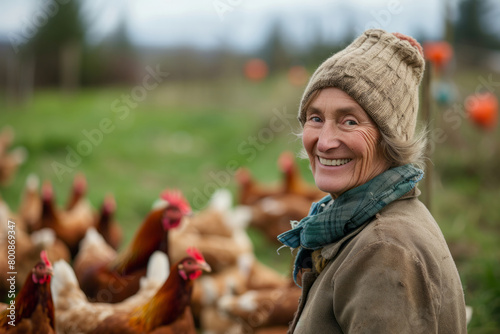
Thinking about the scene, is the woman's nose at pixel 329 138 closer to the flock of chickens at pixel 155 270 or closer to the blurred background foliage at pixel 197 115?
the flock of chickens at pixel 155 270

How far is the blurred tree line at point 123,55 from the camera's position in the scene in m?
9.17

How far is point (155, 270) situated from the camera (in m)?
3.00

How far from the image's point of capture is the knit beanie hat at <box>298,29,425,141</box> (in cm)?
155

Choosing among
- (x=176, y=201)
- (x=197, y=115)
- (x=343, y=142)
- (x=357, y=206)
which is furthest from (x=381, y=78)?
(x=197, y=115)

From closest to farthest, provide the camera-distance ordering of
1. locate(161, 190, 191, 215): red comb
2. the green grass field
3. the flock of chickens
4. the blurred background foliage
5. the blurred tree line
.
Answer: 1. the flock of chickens
2. locate(161, 190, 191, 215): red comb
3. the green grass field
4. the blurred background foliage
5. the blurred tree line

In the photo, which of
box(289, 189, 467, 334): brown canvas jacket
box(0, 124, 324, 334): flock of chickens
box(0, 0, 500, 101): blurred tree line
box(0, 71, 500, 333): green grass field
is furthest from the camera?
box(0, 0, 500, 101): blurred tree line

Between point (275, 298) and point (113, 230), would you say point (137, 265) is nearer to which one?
point (275, 298)

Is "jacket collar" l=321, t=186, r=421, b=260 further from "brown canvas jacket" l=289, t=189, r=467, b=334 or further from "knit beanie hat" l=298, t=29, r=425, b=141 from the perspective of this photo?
"knit beanie hat" l=298, t=29, r=425, b=141

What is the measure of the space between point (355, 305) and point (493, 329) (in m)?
Answer: 2.86

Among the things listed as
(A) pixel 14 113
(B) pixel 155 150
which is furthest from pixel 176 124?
(A) pixel 14 113

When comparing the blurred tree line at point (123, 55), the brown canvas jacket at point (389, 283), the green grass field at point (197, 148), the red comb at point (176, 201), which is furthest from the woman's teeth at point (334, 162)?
the blurred tree line at point (123, 55)

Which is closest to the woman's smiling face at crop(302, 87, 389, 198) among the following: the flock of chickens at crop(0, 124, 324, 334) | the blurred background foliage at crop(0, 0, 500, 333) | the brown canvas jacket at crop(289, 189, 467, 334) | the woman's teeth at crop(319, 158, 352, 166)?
the woman's teeth at crop(319, 158, 352, 166)

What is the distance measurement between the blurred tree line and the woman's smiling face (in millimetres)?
7312

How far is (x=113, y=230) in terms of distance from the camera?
16.2 ft
